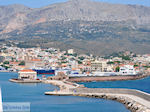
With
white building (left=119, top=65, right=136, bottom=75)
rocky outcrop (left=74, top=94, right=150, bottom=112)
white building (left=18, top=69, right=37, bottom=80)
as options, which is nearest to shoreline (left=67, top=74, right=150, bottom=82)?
white building (left=119, top=65, right=136, bottom=75)

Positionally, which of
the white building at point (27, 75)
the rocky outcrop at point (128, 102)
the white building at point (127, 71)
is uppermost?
the rocky outcrop at point (128, 102)

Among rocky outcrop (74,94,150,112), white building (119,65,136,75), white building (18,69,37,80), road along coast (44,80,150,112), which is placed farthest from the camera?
white building (119,65,136,75)

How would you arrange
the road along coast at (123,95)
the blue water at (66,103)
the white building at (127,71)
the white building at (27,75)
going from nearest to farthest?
the road along coast at (123,95) → the blue water at (66,103) → the white building at (27,75) → the white building at (127,71)

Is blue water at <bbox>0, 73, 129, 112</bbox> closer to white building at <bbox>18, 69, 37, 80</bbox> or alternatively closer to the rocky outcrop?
the rocky outcrop

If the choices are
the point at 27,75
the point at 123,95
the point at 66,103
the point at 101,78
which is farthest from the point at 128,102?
the point at 101,78

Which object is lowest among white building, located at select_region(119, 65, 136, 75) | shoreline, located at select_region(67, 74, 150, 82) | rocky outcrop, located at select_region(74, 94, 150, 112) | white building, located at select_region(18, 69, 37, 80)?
shoreline, located at select_region(67, 74, 150, 82)

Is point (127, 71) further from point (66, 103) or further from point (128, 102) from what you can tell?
point (128, 102)

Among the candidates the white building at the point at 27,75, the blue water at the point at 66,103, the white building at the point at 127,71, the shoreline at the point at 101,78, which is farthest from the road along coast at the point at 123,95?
the white building at the point at 127,71

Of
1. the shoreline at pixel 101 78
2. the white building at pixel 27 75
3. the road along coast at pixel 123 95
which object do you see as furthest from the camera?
the shoreline at pixel 101 78

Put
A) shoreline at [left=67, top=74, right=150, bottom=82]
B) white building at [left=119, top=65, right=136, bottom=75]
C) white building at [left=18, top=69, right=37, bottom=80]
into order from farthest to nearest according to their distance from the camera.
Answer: white building at [left=119, top=65, right=136, bottom=75]
shoreline at [left=67, top=74, right=150, bottom=82]
white building at [left=18, top=69, right=37, bottom=80]

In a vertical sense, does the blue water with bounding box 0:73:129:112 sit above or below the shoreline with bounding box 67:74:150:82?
above

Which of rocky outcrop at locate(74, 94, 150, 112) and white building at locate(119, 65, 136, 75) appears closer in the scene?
rocky outcrop at locate(74, 94, 150, 112)

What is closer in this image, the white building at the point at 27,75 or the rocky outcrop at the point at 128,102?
the rocky outcrop at the point at 128,102

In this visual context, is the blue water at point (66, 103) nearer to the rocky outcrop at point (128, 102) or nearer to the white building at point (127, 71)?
the rocky outcrop at point (128, 102)
